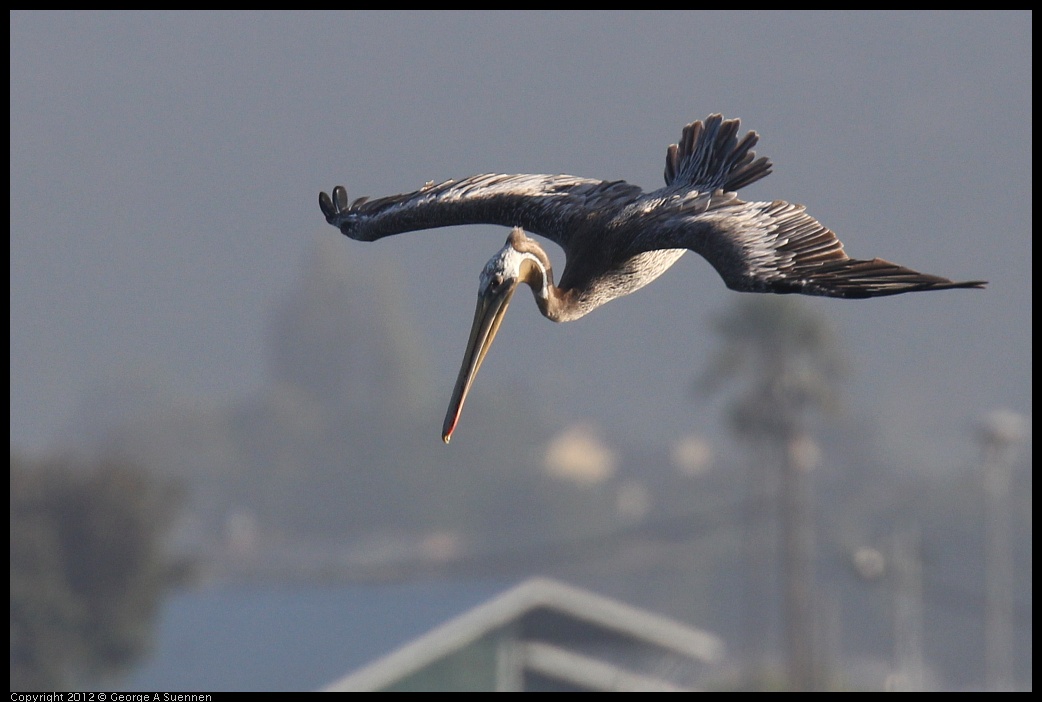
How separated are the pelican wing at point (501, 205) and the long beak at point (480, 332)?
1797 millimetres

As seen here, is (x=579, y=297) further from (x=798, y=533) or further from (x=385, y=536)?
(x=385, y=536)

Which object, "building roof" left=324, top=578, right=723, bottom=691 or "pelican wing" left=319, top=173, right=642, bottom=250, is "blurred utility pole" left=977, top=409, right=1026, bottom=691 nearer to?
"building roof" left=324, top=578, right=723, bottom=691

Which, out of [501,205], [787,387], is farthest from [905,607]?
[501,205]

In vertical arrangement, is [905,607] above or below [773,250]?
below

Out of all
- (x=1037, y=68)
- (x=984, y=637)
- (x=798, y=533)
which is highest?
(x=1037, y=68)

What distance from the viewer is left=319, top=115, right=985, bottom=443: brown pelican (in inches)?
428

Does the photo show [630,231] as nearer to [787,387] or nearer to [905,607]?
[787,387]

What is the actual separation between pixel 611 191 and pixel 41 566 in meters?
52.0

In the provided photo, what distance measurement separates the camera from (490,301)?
1134cm

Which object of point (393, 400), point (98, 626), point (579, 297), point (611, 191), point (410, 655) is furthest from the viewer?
point (393, 400)

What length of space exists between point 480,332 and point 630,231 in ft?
4.98

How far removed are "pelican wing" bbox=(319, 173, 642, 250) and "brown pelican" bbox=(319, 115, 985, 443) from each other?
0.01 meters

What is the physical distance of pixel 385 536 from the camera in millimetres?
172375
